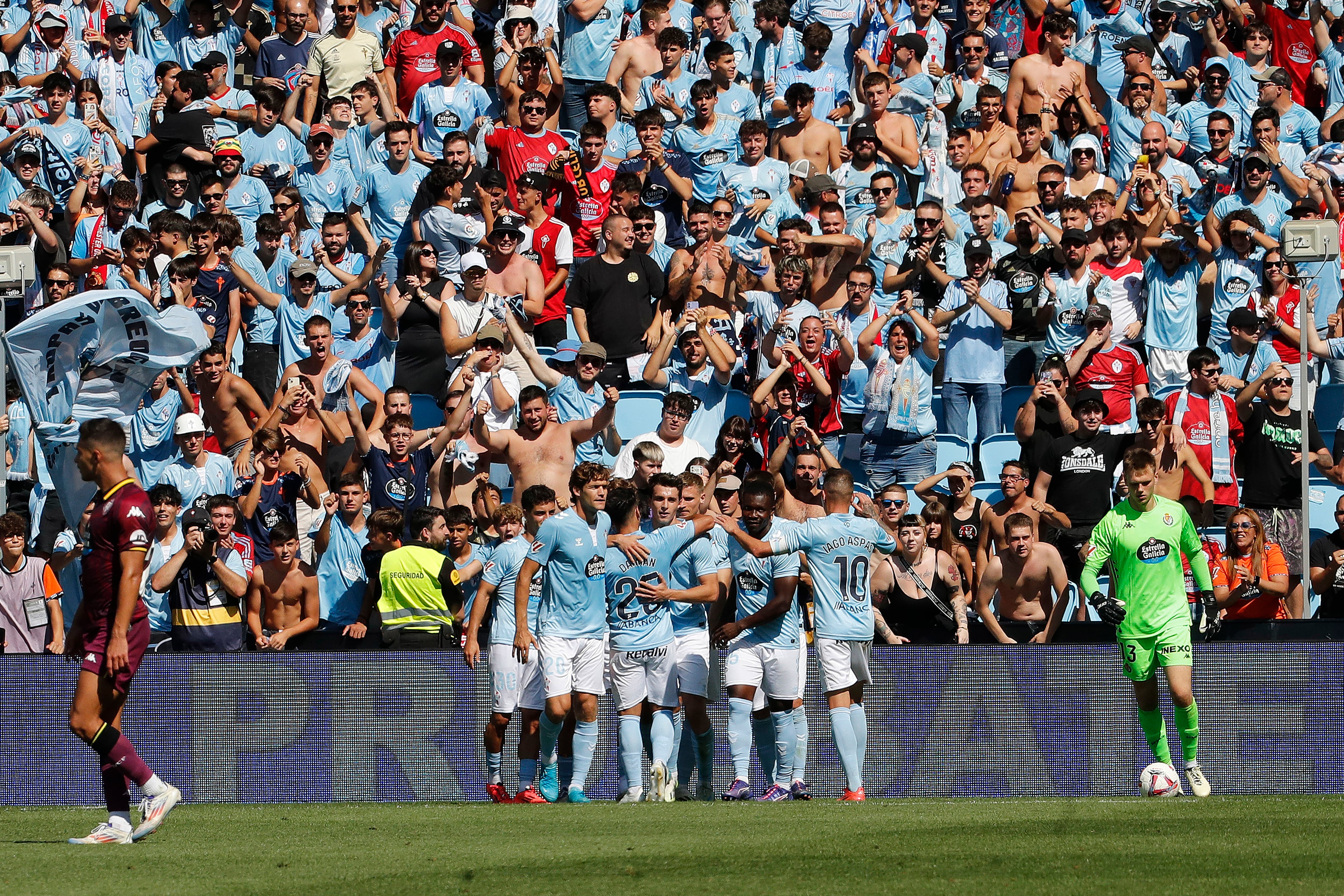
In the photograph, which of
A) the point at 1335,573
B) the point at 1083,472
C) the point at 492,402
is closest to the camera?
the point at 1335,573

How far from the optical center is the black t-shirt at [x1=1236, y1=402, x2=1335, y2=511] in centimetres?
1495

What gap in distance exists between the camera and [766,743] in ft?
41.0

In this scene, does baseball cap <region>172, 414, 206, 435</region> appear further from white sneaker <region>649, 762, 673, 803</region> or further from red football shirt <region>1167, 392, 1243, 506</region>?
red football shirt <region>1167, 392, 1243, 506</region>

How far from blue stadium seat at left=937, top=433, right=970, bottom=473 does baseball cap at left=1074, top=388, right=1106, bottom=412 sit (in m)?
1.23

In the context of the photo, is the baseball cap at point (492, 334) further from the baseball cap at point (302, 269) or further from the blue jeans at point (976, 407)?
the blue jeans at point (976, 407)

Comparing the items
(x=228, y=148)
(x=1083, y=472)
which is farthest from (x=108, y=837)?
(x=228, y=148)

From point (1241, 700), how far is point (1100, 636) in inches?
51.5

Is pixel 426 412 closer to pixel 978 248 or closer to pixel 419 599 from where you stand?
pixel 419 599

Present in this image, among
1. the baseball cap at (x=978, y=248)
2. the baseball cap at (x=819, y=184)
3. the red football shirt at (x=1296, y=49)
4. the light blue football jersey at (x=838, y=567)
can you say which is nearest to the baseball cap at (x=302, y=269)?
the baseball cap at (x=819, y=184)

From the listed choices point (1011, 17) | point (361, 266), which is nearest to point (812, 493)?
point (361, 266)

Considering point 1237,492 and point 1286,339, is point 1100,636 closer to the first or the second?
point 1237,492

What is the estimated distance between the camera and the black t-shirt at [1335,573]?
1368 centimetres

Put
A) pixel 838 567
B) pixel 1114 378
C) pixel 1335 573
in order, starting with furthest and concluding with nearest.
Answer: pixel 1114 378, pixel 1335 573, pixel 838 567

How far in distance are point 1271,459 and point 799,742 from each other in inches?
207
